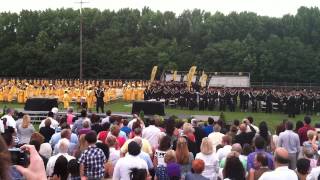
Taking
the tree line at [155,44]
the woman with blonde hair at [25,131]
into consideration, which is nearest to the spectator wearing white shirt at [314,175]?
the woman with blonde hair at [25,131]

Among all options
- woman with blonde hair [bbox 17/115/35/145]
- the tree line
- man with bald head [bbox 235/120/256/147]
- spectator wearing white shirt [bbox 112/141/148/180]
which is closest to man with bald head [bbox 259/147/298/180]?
spectator wearing white shirt [bbox 112/141/148/180]

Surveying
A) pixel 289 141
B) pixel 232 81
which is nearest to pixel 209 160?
pixel 289 141

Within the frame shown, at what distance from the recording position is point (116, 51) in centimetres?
6850

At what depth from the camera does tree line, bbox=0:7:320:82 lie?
65.5m

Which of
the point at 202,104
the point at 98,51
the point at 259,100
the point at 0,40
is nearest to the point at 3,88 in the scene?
the point at 202,104

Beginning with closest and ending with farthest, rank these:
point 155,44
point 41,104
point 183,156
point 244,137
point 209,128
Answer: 1. point 183,156
2. point 244,137
3. point 209,128
4. point 41,104
5. point 155,44

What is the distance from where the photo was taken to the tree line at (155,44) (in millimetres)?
65500

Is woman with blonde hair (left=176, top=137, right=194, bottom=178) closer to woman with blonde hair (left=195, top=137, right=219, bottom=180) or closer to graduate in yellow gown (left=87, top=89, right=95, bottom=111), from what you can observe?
woman with blonde hair (left=195, top=137, right=219, bottom=180)

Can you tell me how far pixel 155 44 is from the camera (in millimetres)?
71625

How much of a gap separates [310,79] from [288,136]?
5425 cm

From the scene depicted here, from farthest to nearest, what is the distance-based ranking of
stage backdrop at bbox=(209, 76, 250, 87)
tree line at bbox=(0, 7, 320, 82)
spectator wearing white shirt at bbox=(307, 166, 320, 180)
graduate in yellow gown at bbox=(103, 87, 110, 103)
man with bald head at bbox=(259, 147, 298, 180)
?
tree line at bbox=(0, 7, 320, 82) → stage backdrop at bbox=(209, 76, 250, 87) → graduate in yellow gown at bbox=(103, 87, 110, 103) → spectator wearing white shirt at bbox=(307, 166, 320, 180) → man with bald head at bbox=(259, 147, 298, 180)

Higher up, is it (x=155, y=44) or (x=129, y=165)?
(x=155, y=44)

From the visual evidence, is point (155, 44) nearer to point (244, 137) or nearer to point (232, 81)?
point (232, 81)

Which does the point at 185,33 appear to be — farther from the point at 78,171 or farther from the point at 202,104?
the point at 78,171
